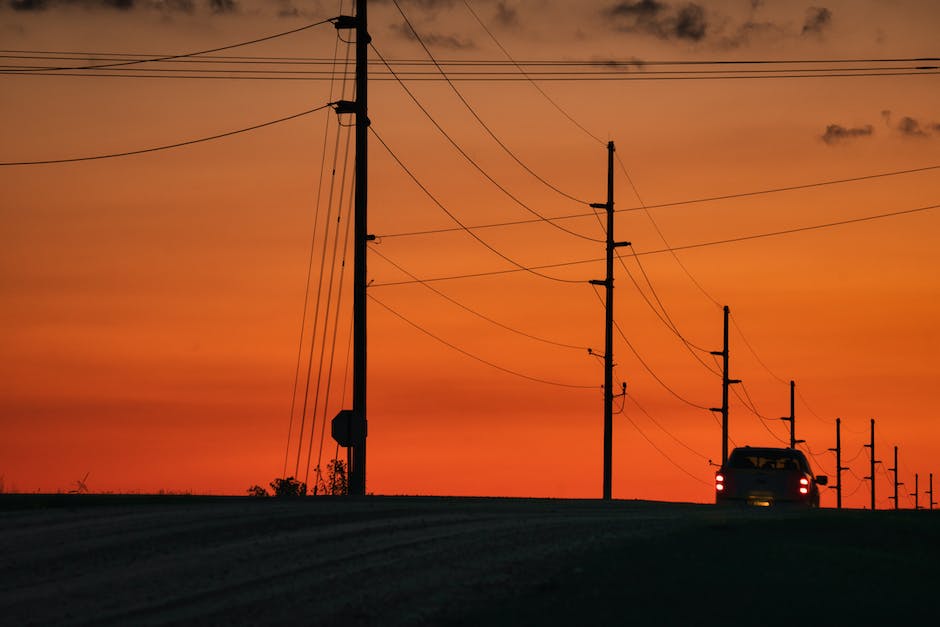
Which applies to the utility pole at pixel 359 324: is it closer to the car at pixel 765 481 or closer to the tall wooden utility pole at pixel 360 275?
the tall wooden utility pole at pixel 360 275

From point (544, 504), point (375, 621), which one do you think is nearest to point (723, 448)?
point (544, 504)

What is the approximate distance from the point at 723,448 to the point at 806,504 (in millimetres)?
46601

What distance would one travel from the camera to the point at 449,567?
44.9 feet

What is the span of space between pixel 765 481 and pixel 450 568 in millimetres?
17531

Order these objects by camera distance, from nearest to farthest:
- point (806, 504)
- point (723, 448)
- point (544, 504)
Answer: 1. point (544, 504)
2. point (806, 504)
3. point (723, 448)

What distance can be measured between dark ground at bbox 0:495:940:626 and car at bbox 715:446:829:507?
1044 centimetres

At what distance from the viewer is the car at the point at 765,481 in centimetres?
2961

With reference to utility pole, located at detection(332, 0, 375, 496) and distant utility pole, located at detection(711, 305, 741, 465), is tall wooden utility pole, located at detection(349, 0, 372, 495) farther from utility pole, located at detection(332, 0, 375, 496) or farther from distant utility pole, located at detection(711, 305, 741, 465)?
distant utility pole, located at detection(711, 305, 741, 465)

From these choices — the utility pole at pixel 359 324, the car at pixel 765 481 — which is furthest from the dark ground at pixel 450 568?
Result: the utility pole at pixel 359 324

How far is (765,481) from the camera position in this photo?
2980 centimetres

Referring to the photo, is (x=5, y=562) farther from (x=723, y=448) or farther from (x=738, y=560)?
(x=723, y=448)

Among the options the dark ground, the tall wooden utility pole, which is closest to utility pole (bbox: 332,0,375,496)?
the tall wooden utility pole

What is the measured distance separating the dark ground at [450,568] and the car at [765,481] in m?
10.4

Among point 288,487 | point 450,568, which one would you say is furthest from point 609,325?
point 450,568
